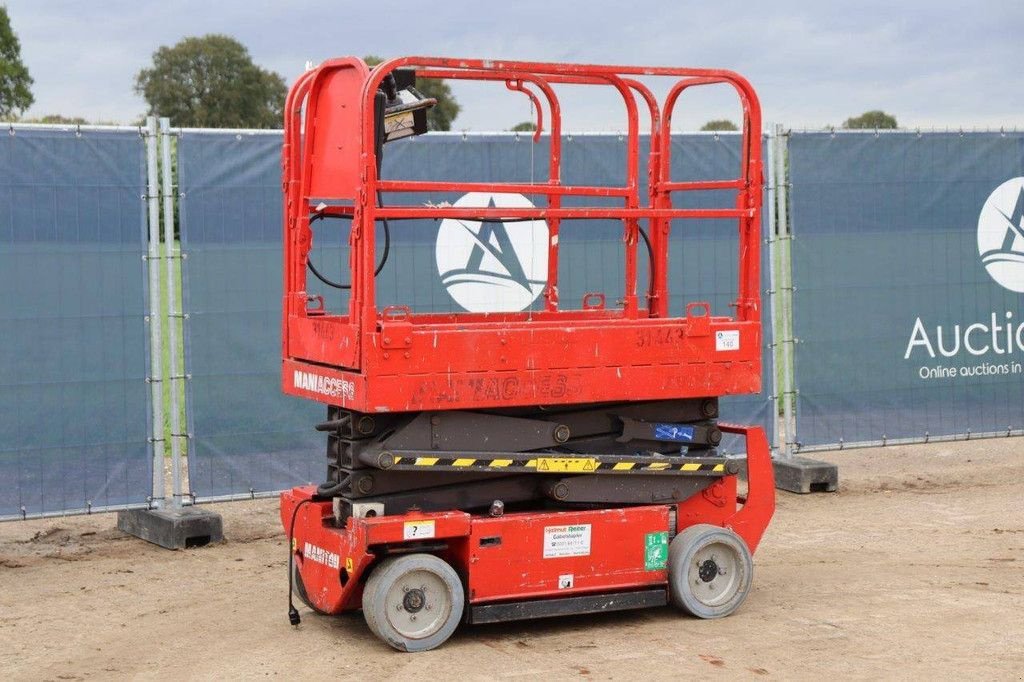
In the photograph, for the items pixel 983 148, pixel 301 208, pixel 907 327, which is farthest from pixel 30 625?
pixel 983 148

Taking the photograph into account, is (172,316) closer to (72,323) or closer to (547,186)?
(72,323)

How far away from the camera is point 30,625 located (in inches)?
347

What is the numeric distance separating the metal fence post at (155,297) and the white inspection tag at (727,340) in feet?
13.7

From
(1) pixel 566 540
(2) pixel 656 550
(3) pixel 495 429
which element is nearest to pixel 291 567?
(3) pixel 495 429

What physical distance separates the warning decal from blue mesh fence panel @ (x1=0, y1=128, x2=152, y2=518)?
383cm

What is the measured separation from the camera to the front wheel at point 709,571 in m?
8.59


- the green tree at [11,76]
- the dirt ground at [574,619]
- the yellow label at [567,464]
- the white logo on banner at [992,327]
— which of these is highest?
the green tree at [11,76]

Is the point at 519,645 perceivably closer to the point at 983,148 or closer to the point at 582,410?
the point at 582,410

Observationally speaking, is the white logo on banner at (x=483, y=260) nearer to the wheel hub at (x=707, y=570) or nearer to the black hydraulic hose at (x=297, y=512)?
the black hydraulic hose at (x=297, y=512)

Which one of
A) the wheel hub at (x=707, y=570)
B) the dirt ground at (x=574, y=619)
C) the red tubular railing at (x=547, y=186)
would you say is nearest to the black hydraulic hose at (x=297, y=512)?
the dirt ground at (x=574, y=619)

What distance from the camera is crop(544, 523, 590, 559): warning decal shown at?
8.30m

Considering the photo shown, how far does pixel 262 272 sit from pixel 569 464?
12.5 feet

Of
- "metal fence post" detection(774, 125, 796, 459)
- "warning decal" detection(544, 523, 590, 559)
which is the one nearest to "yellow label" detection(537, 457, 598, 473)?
"warning decal" detection(544, 523, 590, 559)

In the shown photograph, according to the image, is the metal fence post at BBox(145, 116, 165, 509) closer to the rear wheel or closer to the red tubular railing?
the red tubular railing
